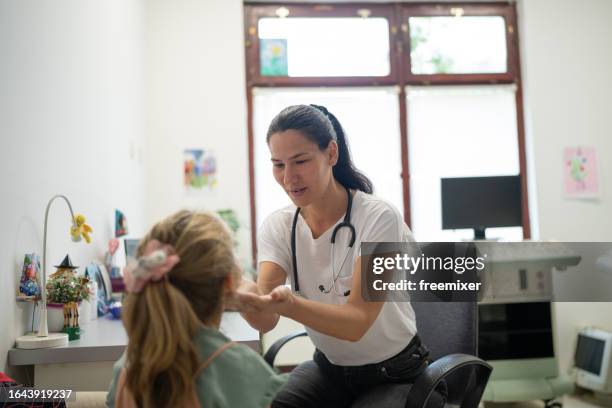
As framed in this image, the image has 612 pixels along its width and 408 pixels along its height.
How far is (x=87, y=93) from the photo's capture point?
97.3 inches

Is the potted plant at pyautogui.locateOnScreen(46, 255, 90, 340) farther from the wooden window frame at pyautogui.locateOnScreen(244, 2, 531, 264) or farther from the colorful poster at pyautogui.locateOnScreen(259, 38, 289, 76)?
the colorful poster at pyautogui.locateOnScreen(259, 38, 289, 76)

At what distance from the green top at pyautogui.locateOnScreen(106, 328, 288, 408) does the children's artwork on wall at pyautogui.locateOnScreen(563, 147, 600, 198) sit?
3.56 meters

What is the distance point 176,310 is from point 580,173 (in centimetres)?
377

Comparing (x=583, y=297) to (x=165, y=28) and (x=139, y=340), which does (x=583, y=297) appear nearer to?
(x=139, y=340)

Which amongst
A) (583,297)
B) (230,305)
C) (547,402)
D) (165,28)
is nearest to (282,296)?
(230,305)

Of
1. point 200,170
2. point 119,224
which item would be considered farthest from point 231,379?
point 200,170

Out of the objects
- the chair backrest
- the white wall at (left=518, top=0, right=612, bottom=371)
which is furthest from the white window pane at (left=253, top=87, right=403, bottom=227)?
the chair backrest

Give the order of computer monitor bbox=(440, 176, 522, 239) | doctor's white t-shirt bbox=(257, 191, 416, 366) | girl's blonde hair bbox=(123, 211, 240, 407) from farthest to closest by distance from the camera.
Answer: computer monitor bbox=(440, 176, 522, 239) → doctor's white t-shirt bbox=(257, 191, 416, 366) → girl's blonde hair bbox=(123, 211, 240, 407)

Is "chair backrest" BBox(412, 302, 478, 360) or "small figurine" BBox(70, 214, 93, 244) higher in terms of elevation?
"small figurine" BBox(70, 214, 93, 244)

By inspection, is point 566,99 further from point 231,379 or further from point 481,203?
point 231,379

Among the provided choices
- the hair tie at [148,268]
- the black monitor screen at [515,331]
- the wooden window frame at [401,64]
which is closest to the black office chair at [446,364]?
the hair tie at [148,268]

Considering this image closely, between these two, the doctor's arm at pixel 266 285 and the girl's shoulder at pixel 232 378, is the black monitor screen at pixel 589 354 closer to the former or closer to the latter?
the doctor's arm at pixel 266 285

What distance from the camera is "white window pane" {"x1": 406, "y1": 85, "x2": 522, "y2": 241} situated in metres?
4.18

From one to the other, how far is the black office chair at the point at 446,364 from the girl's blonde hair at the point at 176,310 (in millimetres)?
572
